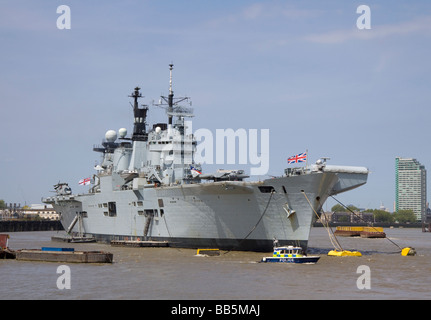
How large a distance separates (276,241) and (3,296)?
50.1ft

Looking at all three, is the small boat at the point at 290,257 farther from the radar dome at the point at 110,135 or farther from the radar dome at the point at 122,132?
the radar dome at the point at 110,135

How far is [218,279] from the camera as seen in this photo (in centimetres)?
2414

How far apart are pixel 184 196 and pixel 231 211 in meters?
3.69

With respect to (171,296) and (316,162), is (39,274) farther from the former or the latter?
(316,162)

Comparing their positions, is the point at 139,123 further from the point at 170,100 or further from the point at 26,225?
the point at 26,225

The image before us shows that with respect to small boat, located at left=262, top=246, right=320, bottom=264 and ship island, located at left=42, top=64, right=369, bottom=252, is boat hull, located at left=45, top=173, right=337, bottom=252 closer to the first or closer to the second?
ship island, located at left=42, top=64, right=369, bottom=252

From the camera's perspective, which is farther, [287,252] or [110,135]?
[110,135]

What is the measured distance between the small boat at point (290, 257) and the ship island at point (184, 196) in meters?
2.85

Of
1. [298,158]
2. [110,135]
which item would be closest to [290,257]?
[298,158]

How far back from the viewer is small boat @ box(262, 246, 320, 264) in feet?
97.2

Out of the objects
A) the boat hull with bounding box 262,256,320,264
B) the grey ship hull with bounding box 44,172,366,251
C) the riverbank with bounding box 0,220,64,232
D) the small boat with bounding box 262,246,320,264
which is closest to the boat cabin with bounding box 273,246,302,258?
the small boat with bounding box 262,246,320,264

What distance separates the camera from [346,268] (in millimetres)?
28250

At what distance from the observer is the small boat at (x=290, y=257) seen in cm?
2962
